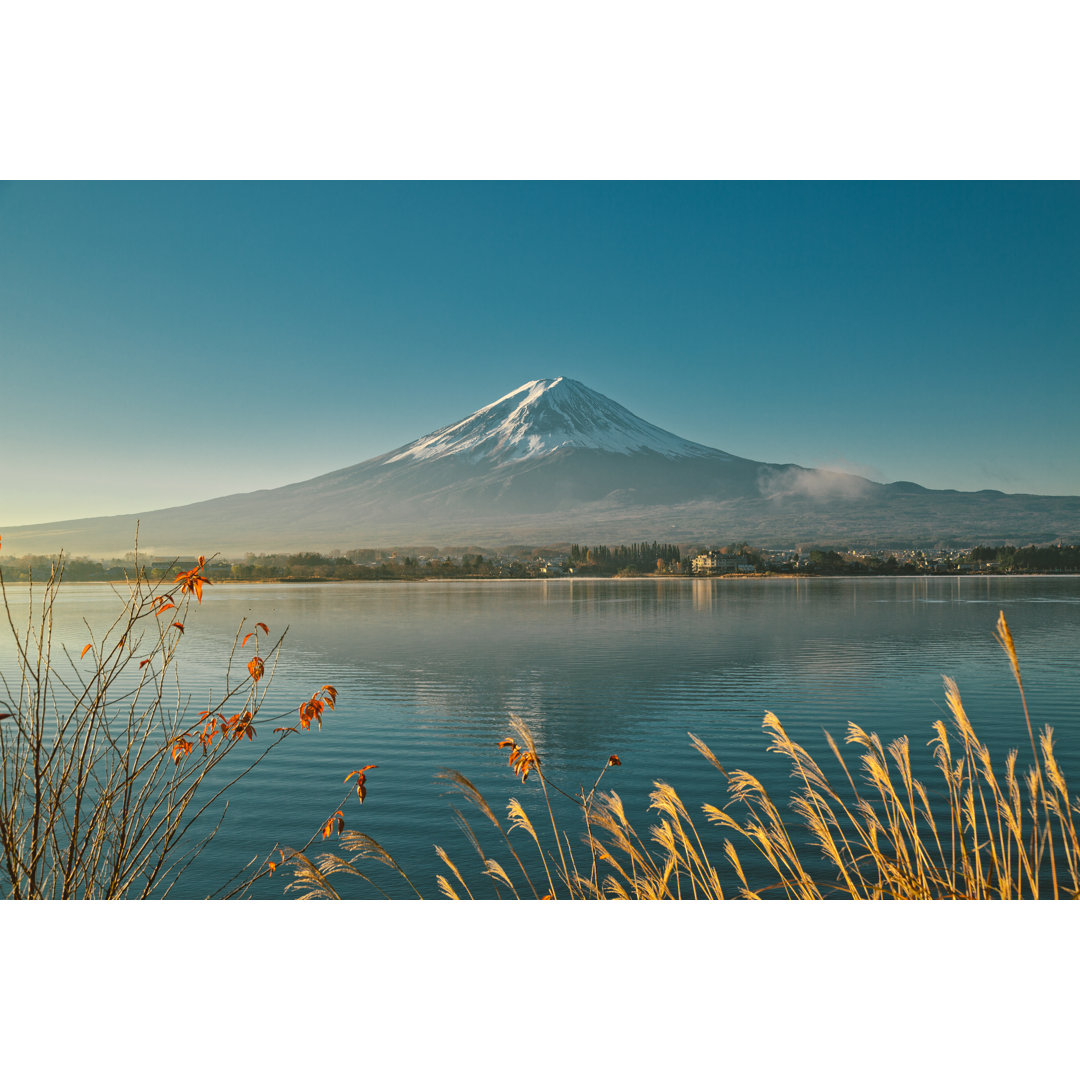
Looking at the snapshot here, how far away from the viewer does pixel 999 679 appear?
941cm

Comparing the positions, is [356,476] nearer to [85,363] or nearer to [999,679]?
[85,363]

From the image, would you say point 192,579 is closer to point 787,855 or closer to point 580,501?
point 787,855

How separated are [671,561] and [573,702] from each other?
2860cm

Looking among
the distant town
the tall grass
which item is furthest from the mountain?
the tall grass

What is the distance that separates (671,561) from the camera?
36.4m

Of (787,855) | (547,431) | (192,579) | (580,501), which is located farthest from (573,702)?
(547,431)

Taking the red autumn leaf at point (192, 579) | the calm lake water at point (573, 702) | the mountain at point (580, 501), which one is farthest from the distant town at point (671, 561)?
the red autumn leaf at point (192, 579)

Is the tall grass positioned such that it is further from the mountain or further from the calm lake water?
the mountain

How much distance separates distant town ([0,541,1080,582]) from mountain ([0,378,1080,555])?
1773 millimetres

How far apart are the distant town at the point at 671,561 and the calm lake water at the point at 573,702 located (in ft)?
30.3

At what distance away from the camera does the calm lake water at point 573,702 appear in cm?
454

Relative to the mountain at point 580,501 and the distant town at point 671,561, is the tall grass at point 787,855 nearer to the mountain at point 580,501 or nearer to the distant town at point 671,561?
the distant town at point 671,561
